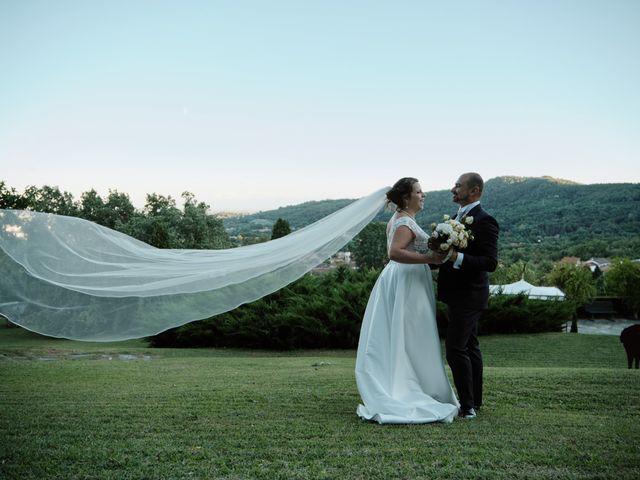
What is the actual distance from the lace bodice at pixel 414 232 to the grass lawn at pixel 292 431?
1801 millimetres

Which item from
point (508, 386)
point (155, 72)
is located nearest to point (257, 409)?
point (508, 386)

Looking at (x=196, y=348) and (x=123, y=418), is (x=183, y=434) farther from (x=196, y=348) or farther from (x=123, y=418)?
(x=196, y=348)

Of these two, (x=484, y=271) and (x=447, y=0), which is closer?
(x=484, y=271)

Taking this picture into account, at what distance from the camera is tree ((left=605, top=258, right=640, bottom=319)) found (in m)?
38.5

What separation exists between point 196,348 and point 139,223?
86.0 feet

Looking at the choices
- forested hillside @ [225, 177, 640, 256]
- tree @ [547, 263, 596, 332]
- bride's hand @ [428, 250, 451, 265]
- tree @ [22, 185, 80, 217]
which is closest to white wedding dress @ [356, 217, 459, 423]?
bride's hand @ [428, 250, 451, 265]

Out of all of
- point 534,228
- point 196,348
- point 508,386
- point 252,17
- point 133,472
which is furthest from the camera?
point 534,228

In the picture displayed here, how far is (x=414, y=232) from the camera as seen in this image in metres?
5.23

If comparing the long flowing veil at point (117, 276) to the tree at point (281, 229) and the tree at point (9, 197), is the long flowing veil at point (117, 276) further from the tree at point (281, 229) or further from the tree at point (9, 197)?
the tree at point (281, 229)

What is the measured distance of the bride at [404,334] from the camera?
16.8 ft

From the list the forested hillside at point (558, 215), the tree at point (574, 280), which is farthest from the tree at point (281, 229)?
the forested hillside at point (558, 215)

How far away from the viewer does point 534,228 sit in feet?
236

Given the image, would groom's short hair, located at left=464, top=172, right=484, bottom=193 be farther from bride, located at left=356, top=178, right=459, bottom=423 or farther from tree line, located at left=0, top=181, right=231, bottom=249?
tree line, located at left=0, top=181, right=231, bottom=249

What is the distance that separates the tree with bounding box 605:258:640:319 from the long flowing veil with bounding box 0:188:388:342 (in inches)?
1547
